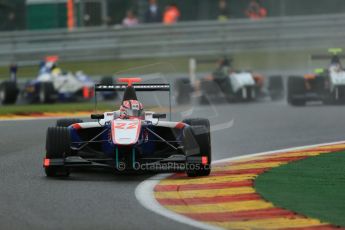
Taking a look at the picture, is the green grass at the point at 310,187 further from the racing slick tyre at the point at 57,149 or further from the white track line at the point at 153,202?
the racing slick tyre at the point at 57,149

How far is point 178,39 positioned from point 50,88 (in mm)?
5798

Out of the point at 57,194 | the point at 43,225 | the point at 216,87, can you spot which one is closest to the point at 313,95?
the point at 216,87

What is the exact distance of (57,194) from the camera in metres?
9.09

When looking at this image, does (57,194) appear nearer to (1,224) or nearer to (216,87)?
(1,224)

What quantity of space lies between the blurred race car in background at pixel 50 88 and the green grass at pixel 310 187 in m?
12.8

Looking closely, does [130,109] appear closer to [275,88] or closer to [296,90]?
[296,90]

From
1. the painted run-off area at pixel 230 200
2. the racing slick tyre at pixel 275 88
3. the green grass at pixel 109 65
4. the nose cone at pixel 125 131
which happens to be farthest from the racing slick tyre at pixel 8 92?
the nose cone at pixel 125 131

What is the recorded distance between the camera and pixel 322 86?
833 inches

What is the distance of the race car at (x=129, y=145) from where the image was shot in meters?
10.1

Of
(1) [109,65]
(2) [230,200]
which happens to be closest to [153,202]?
(2) [230,200]

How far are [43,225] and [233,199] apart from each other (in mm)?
1924

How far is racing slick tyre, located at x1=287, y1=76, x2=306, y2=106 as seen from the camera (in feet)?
69.9

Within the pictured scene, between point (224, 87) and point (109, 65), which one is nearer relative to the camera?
point (224, 87)

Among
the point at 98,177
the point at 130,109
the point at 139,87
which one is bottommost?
the point at 98,177
